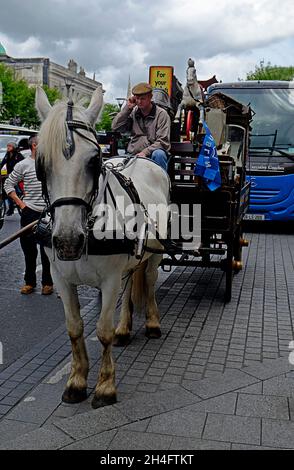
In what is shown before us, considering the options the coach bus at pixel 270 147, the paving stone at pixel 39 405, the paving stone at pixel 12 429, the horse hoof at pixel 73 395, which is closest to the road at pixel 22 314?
the paving stone at pixel 39 405

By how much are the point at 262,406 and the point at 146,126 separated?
338 cm

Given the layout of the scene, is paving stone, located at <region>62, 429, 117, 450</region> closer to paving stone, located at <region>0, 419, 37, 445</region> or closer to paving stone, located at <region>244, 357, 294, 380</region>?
paving stone, located at <region>0, 419, 37, 445</region>

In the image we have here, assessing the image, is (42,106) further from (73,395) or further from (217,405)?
(217,405)

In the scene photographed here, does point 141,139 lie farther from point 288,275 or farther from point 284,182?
point 284,182

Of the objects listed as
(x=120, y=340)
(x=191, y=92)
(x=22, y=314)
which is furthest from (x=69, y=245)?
(x=191, y=92)

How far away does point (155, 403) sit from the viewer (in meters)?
4.10

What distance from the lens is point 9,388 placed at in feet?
14.5

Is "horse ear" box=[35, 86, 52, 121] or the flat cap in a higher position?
the flat cap

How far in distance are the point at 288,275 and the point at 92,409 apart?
5.41m

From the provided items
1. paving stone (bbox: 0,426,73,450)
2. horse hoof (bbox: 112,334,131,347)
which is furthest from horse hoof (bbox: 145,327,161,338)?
paving stone (bbox: 0,426,73,450)

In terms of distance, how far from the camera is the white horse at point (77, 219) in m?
3.30

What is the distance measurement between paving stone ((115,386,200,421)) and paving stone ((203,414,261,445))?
0.32 metres

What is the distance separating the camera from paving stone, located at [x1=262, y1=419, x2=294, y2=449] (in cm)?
352

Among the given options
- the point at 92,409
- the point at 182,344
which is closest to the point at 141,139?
the point at 182,344
